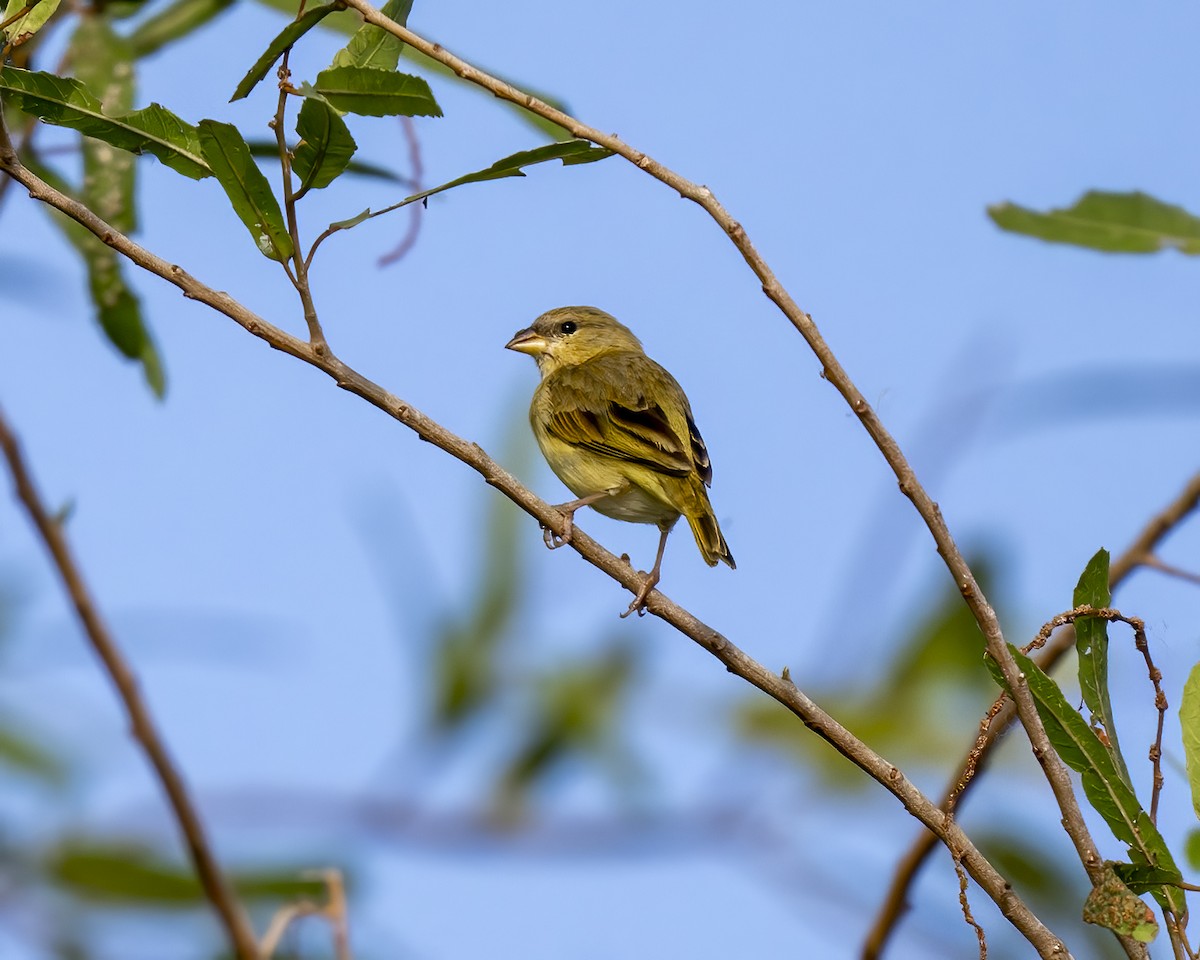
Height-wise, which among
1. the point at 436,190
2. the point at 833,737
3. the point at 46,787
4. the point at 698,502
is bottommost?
the point at 833,737

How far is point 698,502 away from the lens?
14.4 ft

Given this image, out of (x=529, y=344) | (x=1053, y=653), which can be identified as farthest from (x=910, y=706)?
(x=529, y=344)

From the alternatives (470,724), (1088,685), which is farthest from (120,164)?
(1088,685)

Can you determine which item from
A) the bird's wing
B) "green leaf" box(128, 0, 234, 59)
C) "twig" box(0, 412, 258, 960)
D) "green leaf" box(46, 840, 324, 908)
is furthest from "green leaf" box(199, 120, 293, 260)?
the bird's wing

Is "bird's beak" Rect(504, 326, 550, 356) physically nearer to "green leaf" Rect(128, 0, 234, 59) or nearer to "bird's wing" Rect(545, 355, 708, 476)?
"bird's wing" Rect(545, 355, 708, 476)

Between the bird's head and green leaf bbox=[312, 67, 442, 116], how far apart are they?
148 inches

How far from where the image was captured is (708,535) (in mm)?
4289

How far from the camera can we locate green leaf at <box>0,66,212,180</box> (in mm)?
2432

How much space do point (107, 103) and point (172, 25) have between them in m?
0.51

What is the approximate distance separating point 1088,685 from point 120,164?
2.69 metres

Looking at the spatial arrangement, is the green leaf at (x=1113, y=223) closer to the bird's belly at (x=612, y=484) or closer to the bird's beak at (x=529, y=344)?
the bird's belly at (x=612, y=484)

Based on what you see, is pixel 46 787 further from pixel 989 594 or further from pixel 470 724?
pixel 989 594

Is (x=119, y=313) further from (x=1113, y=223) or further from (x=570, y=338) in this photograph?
(x=570, y=338)

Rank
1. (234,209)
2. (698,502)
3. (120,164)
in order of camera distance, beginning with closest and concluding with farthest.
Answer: (234,209) → (120,164) → (698,502)
